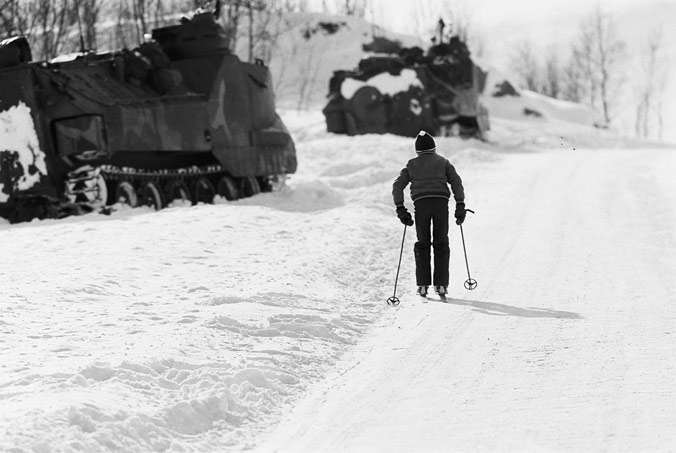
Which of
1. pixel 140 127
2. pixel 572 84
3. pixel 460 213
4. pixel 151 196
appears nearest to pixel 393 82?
pixel 140 127

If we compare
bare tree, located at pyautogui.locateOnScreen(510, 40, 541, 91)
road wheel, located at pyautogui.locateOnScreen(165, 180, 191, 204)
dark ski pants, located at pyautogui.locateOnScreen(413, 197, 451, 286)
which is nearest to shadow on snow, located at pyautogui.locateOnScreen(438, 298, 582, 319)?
dark ski pants, located at pyautogui.locateOnScreen(413, 197, 451, 286)

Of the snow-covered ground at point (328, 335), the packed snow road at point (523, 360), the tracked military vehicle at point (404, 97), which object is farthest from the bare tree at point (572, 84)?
the packed snow road at point (523, 360)

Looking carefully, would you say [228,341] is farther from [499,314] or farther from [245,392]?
[499,314]

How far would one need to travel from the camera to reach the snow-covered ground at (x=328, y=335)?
614 cm

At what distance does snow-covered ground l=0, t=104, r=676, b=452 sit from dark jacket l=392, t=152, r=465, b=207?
100 centimetres

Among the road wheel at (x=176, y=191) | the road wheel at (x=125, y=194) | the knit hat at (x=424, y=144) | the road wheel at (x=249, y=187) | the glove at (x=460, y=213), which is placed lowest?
the road wheel at (x=249, y=187)

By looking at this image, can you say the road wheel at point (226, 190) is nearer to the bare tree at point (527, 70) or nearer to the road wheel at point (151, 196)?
the road wheel at point (151, 196)

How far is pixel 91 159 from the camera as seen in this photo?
1814 cm

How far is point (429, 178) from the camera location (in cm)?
1089

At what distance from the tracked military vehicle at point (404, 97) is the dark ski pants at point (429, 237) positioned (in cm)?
2335

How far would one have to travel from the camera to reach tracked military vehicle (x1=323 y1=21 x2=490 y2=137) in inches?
1350

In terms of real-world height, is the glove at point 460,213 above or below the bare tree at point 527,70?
above

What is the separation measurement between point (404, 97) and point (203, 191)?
14987mm

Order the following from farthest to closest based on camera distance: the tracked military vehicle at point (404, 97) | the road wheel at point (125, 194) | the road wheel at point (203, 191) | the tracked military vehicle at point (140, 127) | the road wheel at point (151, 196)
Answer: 1. the tracked military vehicle at point (404, 97)
2. the road wheel at point (203, 191)
3. the road wheel at point (151, 196)
4. the road wheel at point (125, 194)
5. the tracked military vehicle at point (140, 127)
